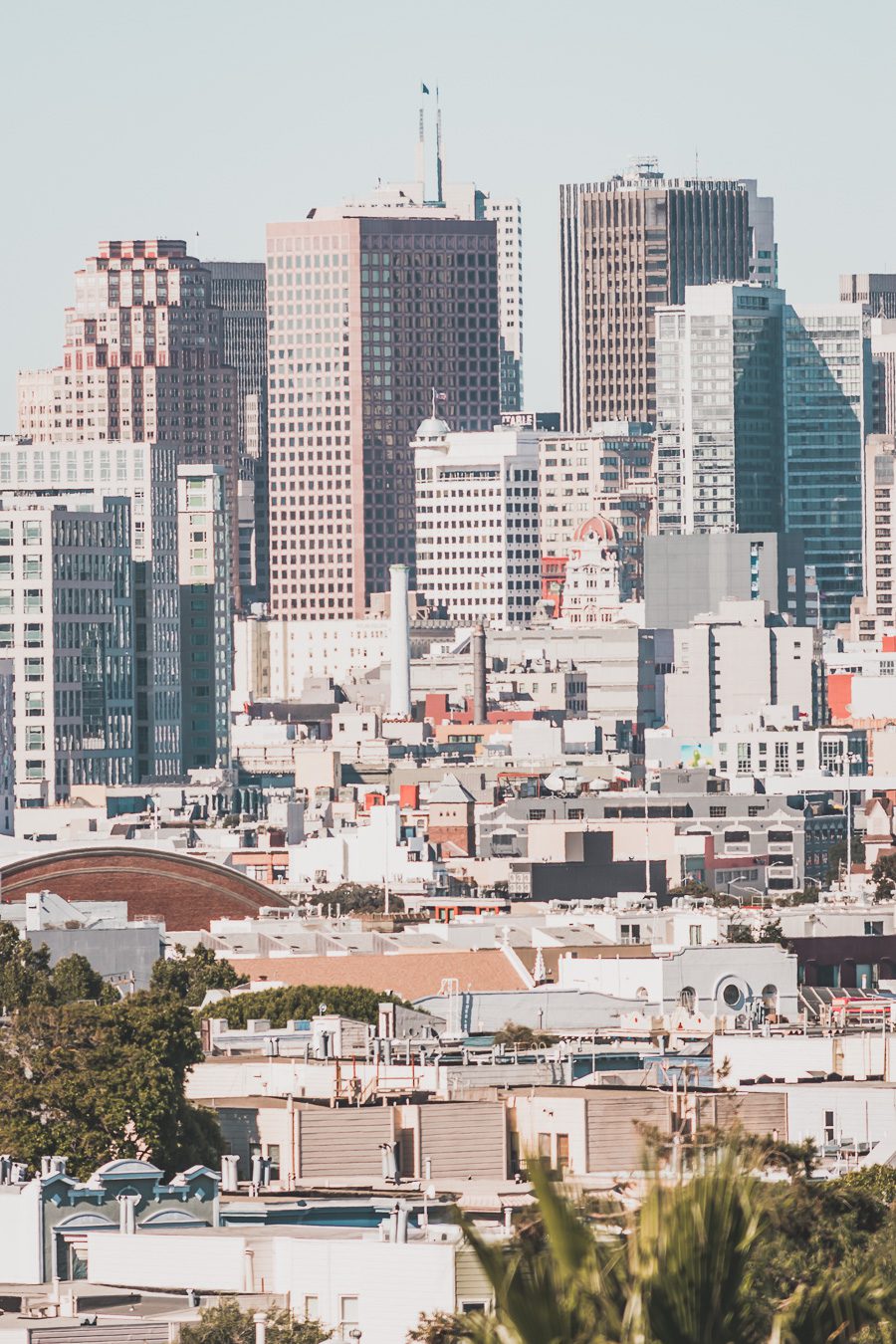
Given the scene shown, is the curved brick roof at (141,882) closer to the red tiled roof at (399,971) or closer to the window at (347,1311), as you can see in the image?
the red tiled roof at (399,971)

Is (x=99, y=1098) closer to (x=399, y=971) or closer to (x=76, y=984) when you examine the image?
(x=76, y=984)

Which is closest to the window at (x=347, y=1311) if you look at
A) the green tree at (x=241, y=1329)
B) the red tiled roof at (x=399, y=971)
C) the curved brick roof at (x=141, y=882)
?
the green tree at (x=241, y=1329)

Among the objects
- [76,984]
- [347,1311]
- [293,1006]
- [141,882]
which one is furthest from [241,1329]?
[141,882]

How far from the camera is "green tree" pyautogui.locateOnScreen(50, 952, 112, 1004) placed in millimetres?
85938

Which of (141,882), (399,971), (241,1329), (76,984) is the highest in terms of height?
(241,1329)

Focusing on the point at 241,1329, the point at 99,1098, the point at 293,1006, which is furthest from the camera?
the point at 293,1006

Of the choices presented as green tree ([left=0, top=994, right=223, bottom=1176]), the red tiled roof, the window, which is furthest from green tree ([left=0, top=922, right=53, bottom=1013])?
the window

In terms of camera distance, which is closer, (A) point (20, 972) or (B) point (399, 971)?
(A) point (20, 972)

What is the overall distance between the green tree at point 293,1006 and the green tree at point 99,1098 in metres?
18.5

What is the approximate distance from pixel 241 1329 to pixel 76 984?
5867cm

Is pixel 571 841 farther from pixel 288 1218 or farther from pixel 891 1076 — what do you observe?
pixel 288 1218

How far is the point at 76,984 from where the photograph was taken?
8994cm

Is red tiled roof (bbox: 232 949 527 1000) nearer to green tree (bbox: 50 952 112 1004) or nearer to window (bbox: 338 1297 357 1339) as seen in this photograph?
green tree (bbox: 50 952 112 1004)

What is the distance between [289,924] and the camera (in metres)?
127
